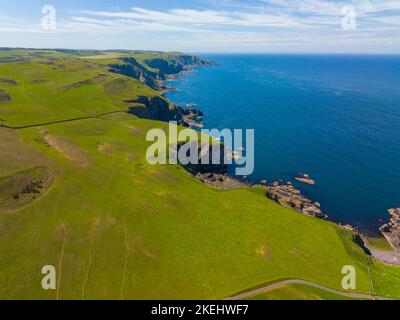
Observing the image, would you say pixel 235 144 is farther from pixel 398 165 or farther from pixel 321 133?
pixel 398 165

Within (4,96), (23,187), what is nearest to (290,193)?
(23,187)

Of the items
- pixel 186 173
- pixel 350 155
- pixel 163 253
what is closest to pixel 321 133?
pixel 350 155

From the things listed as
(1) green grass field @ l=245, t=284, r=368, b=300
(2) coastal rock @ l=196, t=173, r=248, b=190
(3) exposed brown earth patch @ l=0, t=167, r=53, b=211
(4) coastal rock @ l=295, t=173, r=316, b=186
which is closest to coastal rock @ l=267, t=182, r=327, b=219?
(4) coastal rock @ l=295, t=173, r=316, b=186

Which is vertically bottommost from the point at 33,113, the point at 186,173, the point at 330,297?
the point at 330,297

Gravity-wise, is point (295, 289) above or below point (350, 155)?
below

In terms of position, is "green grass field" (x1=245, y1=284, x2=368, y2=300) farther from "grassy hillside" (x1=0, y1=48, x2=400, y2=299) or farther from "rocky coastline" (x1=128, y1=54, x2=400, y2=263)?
"rocky coastline" (x1=128, y1=54, x2=400, y2=263)

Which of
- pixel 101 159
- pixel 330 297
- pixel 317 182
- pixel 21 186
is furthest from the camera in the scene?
pixel 317 182
